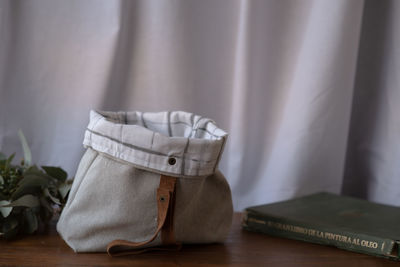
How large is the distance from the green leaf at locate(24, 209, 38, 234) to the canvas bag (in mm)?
74

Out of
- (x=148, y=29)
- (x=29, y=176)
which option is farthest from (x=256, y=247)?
(x=148, y=29)

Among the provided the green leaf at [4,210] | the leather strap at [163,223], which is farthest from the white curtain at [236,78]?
the leather strap at [163,223]

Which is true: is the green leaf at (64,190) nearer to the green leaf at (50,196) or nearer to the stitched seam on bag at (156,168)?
the green leaf at (50,196)

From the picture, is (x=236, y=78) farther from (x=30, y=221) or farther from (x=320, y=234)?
(x=30, y=221)

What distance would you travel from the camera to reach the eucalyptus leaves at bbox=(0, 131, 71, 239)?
2.39 ft

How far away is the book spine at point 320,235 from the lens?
0.73 meters

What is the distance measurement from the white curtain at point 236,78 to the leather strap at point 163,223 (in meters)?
0.34

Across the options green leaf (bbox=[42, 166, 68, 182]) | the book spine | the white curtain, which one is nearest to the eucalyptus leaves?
green leaf (bbox=[42, 166, 68, 182])

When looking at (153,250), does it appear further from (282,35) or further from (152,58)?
(282,35)

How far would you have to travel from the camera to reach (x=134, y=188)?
659mm

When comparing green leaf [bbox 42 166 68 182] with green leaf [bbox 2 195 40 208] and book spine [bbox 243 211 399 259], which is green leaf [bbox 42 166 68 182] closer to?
green leaf [bbox 2 195 40 208]

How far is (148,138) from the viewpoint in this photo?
0.65 meters

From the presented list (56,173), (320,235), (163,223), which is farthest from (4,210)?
(320,235)

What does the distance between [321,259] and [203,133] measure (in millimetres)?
267
